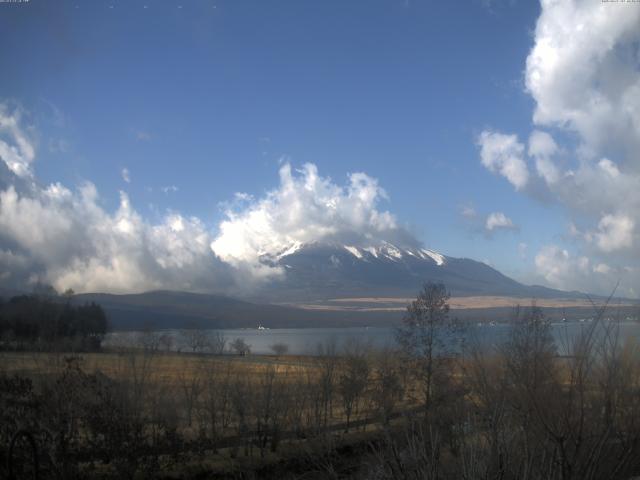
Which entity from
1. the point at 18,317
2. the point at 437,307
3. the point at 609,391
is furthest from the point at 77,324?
the point at 609,391

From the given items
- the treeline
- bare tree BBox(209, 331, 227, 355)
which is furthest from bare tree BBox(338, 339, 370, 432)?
bare tree BBox(209, 331, 227, 355)

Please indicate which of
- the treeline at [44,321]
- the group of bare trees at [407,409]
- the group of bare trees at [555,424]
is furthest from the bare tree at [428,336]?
the treeline at [44,321]

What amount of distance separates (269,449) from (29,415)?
17.7 metres

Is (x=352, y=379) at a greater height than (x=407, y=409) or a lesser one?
lesser

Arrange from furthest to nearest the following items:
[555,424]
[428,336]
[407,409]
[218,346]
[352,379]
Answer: [218,346], [352,379], [428,336], [407,409], [555,424]

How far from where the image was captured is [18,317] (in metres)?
82.0

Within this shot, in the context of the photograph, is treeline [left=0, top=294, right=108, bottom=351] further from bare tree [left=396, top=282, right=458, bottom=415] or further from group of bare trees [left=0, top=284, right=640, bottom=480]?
bare tree [left=396, top=282, right=458, bottom=415]

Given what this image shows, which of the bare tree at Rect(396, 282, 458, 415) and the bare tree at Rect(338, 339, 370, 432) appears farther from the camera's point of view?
the bare tree at Rect(338, 339, 370, 432)

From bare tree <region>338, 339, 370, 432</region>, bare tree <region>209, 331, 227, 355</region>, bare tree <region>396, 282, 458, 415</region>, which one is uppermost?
bare tree <region>396, 282, 458, 415</region>

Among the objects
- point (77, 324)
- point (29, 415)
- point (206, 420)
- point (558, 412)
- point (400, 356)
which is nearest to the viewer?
point (558, 412)

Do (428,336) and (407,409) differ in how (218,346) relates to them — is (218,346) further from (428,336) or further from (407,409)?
(407,409)

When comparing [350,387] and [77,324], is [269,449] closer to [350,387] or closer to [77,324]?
[350,387]

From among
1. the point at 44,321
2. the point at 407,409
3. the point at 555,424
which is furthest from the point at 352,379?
the point at 44,321

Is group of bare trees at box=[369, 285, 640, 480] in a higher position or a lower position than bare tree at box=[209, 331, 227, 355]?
higher
